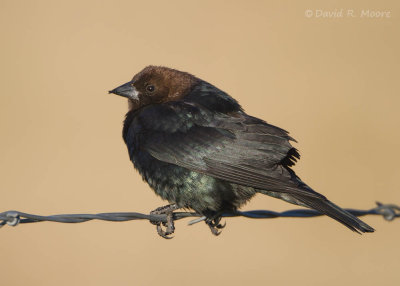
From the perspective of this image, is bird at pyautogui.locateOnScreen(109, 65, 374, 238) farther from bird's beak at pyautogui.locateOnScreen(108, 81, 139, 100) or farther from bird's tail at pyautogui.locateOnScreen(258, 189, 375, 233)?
bird's beak at pyautogui.locateOnScreen(108, 81, 139, 100)

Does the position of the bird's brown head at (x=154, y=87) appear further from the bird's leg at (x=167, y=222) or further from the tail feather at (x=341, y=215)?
the tail feather at (x=341, y=215)

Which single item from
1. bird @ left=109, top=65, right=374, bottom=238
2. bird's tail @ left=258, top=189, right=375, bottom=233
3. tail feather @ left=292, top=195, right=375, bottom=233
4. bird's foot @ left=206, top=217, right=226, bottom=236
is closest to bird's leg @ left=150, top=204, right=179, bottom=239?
bird @ left=109, top=65, right=374, bottom=238

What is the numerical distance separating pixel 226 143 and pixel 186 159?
1.13 ft

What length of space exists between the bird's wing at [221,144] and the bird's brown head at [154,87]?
55 centimetres

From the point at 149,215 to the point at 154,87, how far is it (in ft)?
6.16

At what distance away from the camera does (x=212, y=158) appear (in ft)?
18.4

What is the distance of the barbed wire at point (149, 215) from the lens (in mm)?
4227

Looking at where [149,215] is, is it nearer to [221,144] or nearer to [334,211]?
[221,144]

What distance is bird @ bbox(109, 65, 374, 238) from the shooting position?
5.35 metres

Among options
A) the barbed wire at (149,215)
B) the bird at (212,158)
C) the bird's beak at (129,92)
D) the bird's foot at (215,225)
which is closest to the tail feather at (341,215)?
the bird at (212,158)

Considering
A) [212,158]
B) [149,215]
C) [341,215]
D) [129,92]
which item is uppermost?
[129,92]

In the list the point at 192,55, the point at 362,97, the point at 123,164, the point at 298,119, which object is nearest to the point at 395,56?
the point at 362,97

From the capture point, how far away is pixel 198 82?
6.63 m

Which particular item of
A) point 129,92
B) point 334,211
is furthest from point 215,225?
point 129,92
